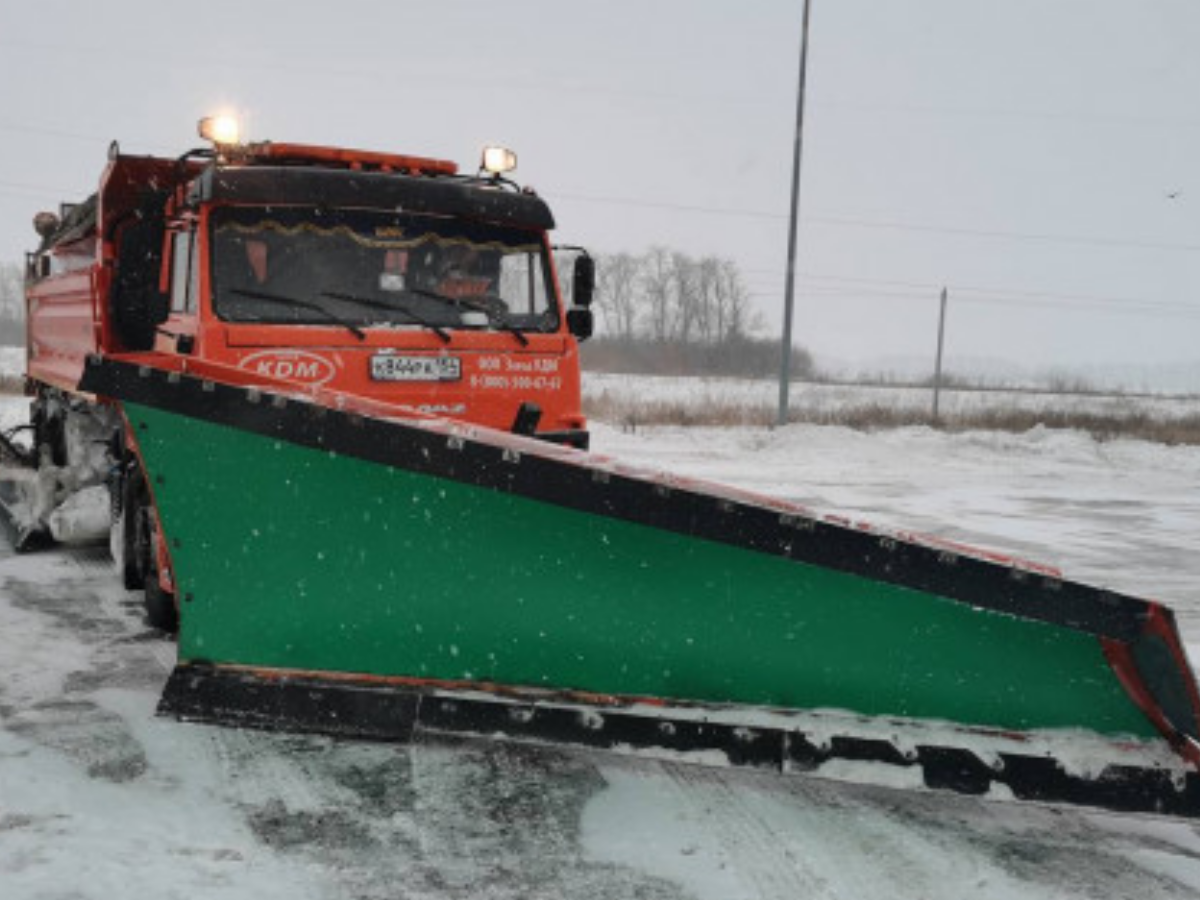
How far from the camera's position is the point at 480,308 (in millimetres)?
4863

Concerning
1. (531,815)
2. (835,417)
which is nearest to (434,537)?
(531,815)

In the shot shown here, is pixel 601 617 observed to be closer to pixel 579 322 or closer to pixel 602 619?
pixel 602 619

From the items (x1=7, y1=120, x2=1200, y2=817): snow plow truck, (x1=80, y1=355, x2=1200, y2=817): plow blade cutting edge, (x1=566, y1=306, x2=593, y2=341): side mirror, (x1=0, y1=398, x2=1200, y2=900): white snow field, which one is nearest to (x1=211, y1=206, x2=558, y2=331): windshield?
(x1=566, y1=306, x2=593, y2=341): side mirror

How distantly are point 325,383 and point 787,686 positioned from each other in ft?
7.57

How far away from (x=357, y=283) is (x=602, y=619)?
7.48 feet

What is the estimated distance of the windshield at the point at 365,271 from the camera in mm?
4465

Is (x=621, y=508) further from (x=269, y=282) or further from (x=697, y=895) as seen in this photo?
(x=269, y=282)

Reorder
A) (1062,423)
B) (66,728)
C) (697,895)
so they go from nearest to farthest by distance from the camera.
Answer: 1. (697,895)
2. (66,728)
3. (1062,423)

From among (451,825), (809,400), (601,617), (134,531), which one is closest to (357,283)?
(134,531)

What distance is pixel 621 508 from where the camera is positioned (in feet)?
9.34

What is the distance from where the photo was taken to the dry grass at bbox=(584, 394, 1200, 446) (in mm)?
20156

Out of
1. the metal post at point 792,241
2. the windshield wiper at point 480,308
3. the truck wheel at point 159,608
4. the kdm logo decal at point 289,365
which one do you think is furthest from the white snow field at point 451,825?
the metal post at point 792,241

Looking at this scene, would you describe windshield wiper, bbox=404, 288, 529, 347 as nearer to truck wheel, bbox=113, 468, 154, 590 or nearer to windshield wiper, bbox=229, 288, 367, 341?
windshield wiper, bbox=229, 288, 367, 341

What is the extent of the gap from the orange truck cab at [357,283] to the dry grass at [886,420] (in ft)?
44.6
